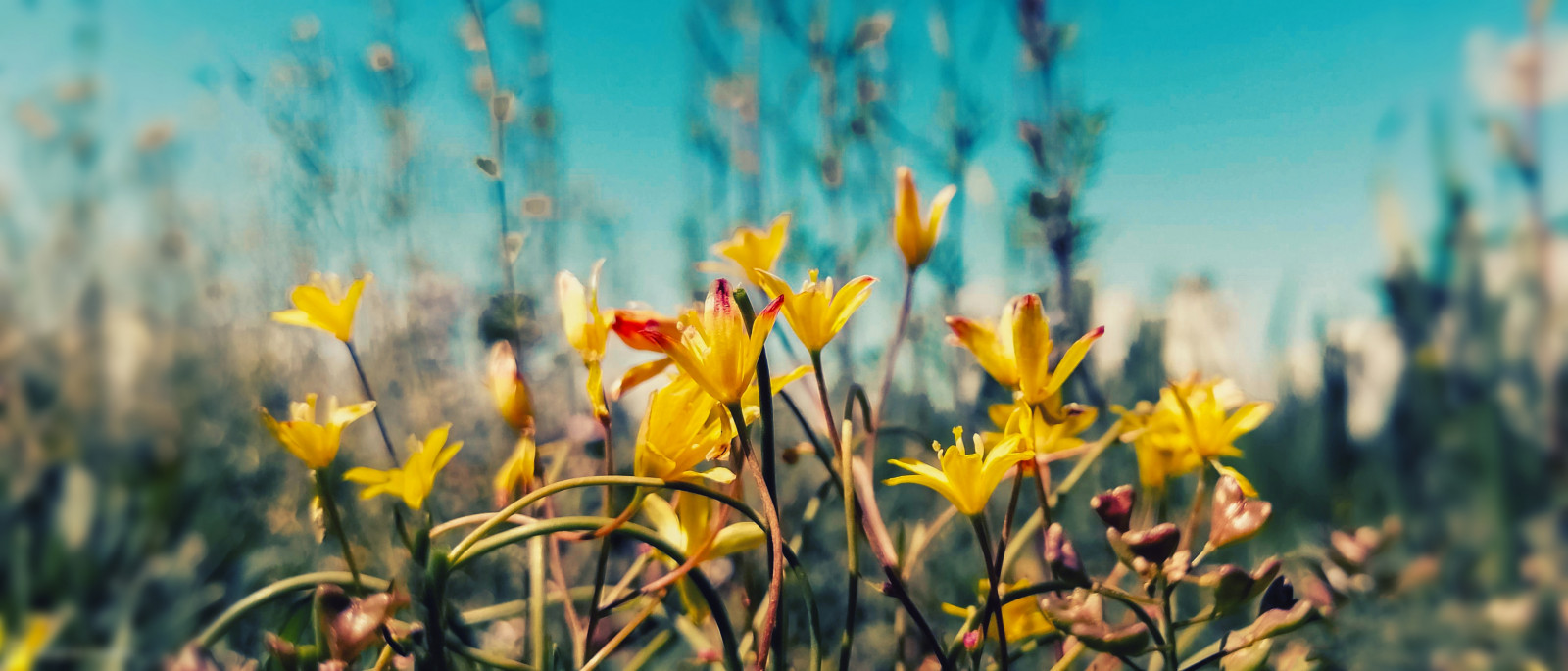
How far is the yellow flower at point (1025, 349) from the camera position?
13.5 inches

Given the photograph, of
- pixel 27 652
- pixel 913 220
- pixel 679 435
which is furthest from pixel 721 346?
pixel 27 652

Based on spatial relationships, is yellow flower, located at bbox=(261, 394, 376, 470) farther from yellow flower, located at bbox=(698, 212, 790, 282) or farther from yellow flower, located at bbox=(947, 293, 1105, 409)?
yellow flower, located at bbox=(947, 293, 1105, 409)

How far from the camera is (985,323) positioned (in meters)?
0.40

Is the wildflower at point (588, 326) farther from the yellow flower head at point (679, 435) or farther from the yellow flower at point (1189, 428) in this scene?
the yellow flower at point (1189, 428)

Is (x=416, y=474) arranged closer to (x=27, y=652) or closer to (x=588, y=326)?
(x=588, y=326)

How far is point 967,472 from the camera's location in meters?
0.32

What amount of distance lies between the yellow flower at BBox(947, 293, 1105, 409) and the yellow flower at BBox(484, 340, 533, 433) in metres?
0.21

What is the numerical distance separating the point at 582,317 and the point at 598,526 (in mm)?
103

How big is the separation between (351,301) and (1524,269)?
860mm

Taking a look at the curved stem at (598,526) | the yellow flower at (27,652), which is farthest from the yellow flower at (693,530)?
the yellow flower at (27,652)

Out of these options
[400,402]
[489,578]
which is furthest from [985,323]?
[400,402]

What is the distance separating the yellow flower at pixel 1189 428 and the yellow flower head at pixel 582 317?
26 centimetres

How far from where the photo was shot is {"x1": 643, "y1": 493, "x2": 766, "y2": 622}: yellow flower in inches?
13.6

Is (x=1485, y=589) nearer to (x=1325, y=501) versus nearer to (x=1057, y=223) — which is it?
(x=1325, y=501)
